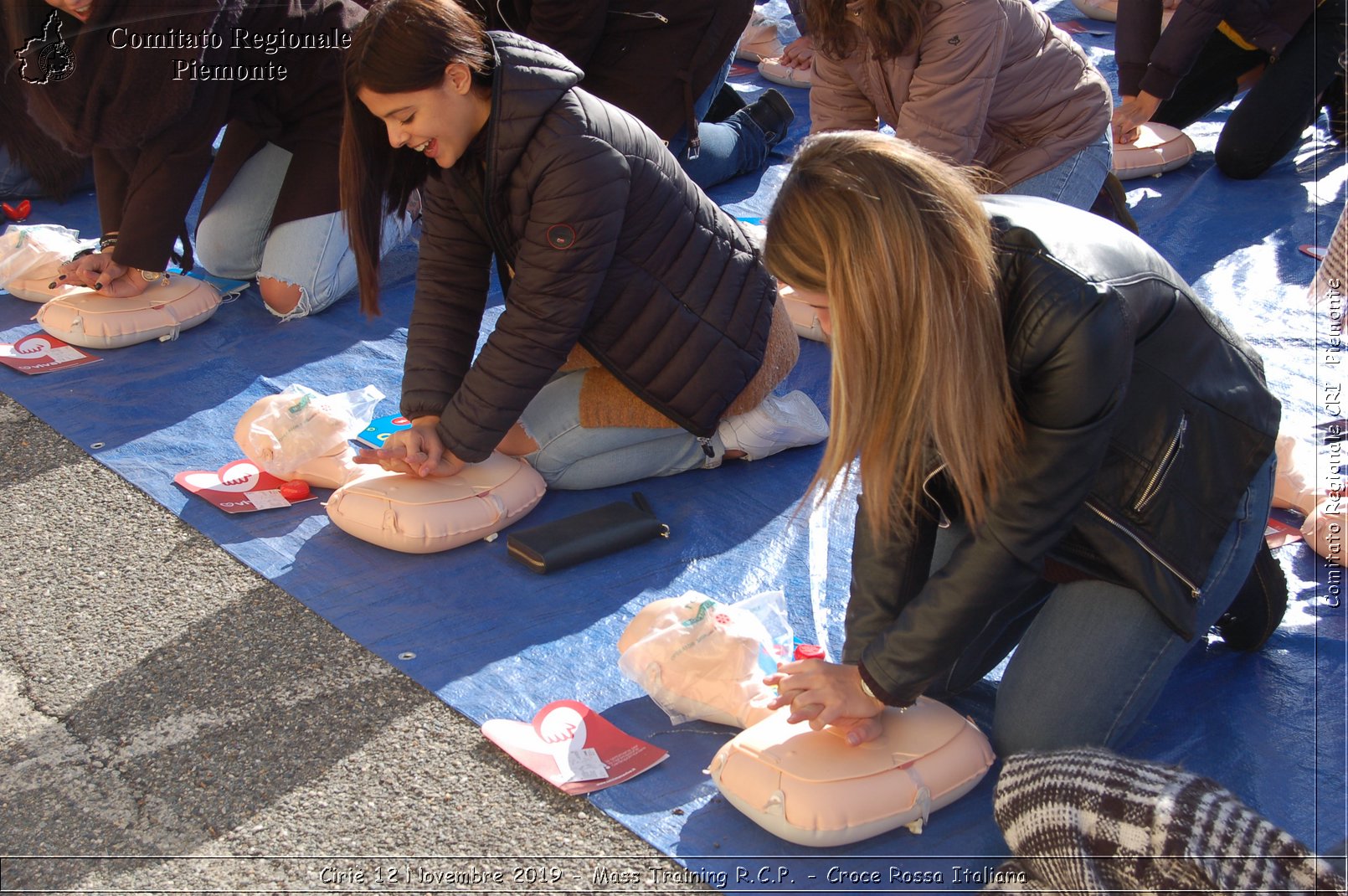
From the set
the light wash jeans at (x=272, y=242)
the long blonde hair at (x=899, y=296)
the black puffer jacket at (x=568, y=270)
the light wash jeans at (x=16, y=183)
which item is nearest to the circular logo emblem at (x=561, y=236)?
the black puffer jacket at (x=568, y=270)

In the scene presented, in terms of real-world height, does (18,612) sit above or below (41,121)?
below

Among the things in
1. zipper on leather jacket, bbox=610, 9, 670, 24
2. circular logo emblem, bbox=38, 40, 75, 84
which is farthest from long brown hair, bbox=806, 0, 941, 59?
circular logo emblem, bbox=38, 40, 75, 84

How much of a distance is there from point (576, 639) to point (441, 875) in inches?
20.3

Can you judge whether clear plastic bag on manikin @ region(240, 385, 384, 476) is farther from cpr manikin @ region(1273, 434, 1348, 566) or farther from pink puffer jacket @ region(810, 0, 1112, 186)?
cpr manikin @ region(1273, 434, 1348, 566)

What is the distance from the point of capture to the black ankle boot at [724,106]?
13.0ft

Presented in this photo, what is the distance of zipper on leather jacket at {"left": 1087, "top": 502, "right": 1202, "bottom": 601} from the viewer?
1.48 m

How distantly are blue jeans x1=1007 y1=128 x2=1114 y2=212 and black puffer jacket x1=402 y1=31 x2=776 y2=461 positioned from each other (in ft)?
2.51

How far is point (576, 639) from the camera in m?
1.96

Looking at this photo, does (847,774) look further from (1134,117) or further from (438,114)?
(1134,117)

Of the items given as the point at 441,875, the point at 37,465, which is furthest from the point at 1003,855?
the point at 37,465

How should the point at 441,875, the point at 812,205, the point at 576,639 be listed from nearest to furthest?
the point at 812,205 < the point at 441,875 < the point at 576,639

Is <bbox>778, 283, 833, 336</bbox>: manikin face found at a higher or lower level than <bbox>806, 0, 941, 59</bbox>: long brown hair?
lower

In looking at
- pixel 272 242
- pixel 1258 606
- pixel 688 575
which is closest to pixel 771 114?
pixel 272 242

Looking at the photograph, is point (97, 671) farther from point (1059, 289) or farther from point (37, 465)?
point (1059, 289)
